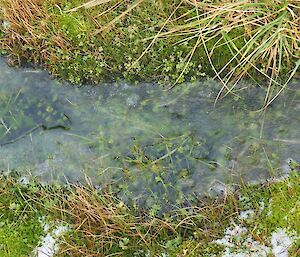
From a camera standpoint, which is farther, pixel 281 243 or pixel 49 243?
pixel 49 243

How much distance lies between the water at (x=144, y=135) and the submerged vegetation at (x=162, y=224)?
0.18 metres

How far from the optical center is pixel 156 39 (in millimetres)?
4516

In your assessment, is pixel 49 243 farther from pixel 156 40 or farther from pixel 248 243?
pixel 156 40

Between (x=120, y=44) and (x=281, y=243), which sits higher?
(x=120, y=44)

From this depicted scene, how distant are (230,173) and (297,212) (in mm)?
705

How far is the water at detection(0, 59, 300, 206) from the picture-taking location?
4.56 meters

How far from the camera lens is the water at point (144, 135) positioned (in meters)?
4.56

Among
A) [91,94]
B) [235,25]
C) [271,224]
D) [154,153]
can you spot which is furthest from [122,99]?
[271,224]

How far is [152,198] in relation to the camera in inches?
181

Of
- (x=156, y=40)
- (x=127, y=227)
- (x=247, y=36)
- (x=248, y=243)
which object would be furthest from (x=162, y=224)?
(x=247, y=36)

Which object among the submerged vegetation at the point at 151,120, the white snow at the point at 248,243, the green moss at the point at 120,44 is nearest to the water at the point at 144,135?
the submerged vegetation at the point at 151,120

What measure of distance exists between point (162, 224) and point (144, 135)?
35.3 inches

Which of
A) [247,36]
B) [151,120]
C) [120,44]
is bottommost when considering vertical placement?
[151,120]

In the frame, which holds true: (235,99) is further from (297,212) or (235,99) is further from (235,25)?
(297,212)
